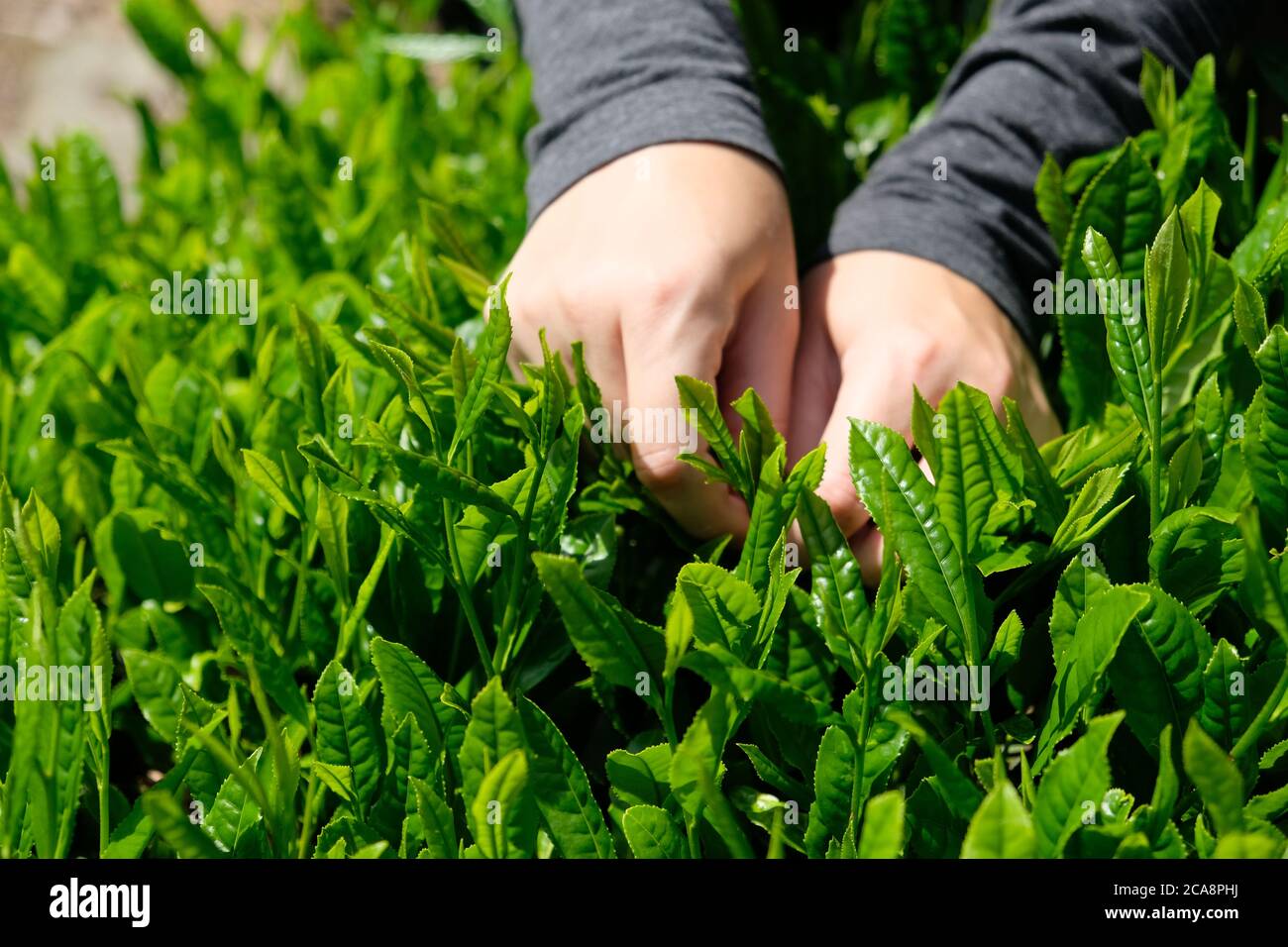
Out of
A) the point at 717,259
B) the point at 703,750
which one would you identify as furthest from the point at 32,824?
the point at 717,259

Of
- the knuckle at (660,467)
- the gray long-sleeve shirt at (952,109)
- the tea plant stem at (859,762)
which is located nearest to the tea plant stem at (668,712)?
the tea plant stem at (859,762)

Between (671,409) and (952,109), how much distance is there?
2.51ft

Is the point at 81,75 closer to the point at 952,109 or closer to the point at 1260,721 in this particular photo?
the point at 952,109

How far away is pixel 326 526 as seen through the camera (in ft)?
3.80

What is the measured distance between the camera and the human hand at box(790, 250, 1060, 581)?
1.28 metres

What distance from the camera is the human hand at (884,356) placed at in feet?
4.19

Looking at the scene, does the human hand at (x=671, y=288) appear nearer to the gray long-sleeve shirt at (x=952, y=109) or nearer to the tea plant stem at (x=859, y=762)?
the gray long-sleeve shirt at (x=952, y=109)

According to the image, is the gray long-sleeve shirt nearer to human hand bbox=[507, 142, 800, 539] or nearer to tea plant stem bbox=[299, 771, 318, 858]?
human hand bbox=[507, 142, 800, 539]

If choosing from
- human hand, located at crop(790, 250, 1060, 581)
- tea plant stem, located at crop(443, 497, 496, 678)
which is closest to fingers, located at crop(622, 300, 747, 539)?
human hand, located at crop(790, 250, 1060, 581)

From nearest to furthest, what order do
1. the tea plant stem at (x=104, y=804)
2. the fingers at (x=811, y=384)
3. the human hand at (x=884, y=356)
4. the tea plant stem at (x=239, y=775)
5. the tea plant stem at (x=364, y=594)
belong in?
the tea plant stem at (x=239, y=775) < the tea plant stem at (x=104, y=804) < the tea plant stem at (x=364, y=594) < the human hand at (x=884, y=356) < the fingers at (x=811, y=384)

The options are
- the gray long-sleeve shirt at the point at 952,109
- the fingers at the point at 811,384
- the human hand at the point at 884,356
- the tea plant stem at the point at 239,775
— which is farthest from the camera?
the gray long-sleeve shirt at the point at 952,109

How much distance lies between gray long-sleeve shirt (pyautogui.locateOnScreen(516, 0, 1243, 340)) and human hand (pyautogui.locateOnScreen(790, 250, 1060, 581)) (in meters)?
0.05

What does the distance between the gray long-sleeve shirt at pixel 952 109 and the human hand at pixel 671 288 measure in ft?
0.25
